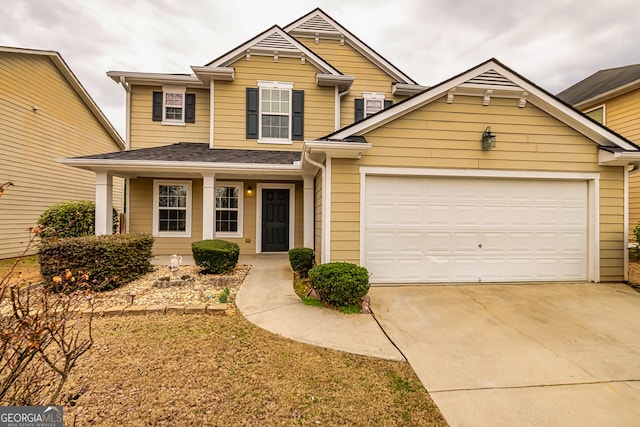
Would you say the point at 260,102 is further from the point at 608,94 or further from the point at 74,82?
the point at 608,94

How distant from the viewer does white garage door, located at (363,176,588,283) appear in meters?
5.91

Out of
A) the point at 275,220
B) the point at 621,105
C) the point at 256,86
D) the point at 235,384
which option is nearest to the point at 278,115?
the point at 256,86

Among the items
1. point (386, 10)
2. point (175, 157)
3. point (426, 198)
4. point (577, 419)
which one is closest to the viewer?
point (577, 419)

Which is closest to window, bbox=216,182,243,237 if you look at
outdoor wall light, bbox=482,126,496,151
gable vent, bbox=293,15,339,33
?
gable vent, bbox=293,15,339,33

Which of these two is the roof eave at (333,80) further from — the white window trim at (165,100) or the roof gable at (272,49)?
the white window trim at (165,100)

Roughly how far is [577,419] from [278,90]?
9.65 metres

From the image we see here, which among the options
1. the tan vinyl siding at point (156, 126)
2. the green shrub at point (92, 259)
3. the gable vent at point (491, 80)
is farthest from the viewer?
the tan vinyl siding at point (156, 126)

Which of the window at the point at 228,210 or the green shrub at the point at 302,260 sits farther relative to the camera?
the window at the point at 228,210

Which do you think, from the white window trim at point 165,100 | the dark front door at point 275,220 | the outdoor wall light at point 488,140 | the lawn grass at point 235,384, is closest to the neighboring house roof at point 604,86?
the outdoor wall light at point 488,140

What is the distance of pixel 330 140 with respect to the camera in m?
5.41

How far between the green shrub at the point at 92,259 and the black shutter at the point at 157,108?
5.14 m

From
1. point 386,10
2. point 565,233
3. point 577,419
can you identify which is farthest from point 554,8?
point 577,419

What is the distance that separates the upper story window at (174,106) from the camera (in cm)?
941

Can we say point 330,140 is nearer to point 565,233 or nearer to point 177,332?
point 177,332
